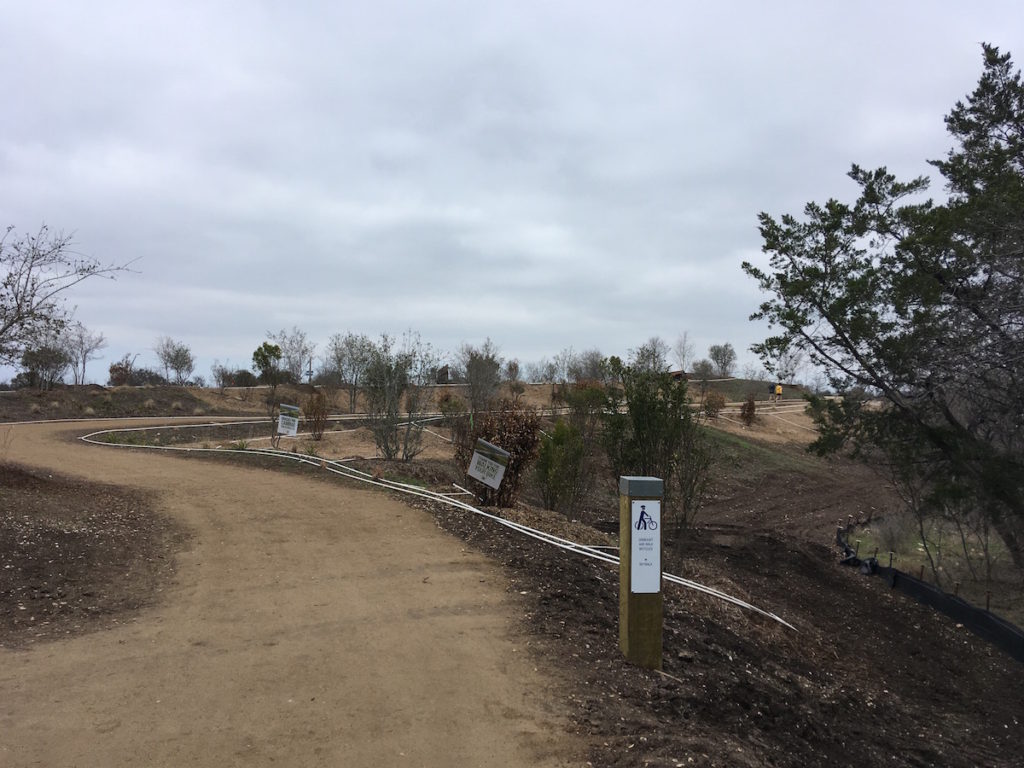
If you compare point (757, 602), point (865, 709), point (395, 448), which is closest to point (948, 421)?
point (757, 602)

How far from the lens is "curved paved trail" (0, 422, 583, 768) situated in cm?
358

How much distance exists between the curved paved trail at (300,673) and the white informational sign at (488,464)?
1.38 metres

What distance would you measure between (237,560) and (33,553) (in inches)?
74.5

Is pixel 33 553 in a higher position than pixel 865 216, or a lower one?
lower

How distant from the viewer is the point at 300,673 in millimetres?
4496

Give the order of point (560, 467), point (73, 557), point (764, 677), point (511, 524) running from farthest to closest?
1. point (560, 467)
2. point (511, 524)
3. point (73, 557)
4. point (764, 677)

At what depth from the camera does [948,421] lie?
12281mm

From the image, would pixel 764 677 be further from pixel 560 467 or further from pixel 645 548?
pixel 560 467

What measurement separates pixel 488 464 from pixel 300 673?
4782 millimetres

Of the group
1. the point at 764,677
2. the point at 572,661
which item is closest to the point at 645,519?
the point at 572,661

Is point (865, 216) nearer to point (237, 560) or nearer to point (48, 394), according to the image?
point (237, 560)

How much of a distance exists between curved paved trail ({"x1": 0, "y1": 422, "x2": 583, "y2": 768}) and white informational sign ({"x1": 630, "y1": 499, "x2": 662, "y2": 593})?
92 cm

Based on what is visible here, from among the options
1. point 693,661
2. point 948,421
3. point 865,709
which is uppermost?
point 948,421

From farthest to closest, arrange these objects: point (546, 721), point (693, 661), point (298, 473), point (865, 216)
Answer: point (865, 216)
point (298, 473)
point (693, 661)
point (546, 721)
